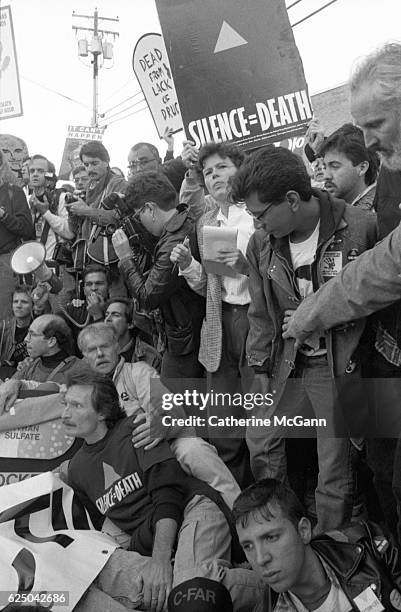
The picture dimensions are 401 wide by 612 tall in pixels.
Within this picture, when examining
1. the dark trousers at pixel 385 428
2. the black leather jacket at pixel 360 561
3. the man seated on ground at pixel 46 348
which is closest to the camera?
the black leather jacket at pixel 360 561

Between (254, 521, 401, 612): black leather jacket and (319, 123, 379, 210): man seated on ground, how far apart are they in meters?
1.35

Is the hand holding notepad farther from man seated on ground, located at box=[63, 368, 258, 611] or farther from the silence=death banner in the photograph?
man seated on ground, located at box=[63, 368, 258, 611]

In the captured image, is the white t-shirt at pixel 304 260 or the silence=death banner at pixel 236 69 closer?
the white t-shirt at pixel 304 260

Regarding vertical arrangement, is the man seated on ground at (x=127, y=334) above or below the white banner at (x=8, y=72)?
below

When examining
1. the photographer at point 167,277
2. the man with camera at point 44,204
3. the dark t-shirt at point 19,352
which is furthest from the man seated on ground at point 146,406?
the man with camera at point 44,204

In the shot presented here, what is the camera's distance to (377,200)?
91.8 inches

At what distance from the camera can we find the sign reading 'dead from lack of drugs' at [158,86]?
4.36m

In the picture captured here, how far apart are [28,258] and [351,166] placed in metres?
2.39

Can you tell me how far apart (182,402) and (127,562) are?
618mm

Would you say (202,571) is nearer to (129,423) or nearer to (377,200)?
(129,423)

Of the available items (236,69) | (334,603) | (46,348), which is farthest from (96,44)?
(334,603)

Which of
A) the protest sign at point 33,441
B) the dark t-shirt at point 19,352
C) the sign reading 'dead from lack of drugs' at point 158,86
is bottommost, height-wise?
the protest sign at point 33,441

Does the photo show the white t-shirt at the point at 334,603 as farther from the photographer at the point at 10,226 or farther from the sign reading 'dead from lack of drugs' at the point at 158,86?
the photographer at the point at 10,226

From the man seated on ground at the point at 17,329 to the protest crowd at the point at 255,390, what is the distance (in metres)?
1.00
